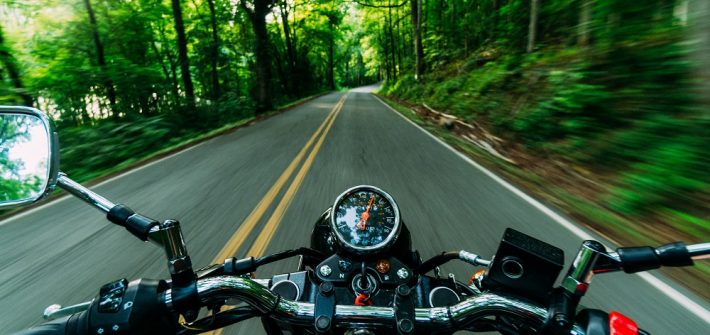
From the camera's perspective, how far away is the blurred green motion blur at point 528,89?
4.74 meters

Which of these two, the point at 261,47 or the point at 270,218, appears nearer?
the point at 270,218

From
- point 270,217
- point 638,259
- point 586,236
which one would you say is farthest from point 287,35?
point 638,259

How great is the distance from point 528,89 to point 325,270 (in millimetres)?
10772

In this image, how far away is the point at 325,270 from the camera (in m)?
1.37

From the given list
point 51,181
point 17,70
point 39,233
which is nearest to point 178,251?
point 51,181

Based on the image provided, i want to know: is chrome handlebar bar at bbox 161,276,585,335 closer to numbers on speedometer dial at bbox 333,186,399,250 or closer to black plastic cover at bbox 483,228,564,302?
black plastic cover at bbox 483,228,564,302

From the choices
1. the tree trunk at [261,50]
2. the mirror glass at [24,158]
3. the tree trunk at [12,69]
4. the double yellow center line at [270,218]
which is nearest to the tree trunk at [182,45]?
the tree trunk at [261,50]

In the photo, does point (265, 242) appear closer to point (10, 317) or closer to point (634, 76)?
point (10, 317)

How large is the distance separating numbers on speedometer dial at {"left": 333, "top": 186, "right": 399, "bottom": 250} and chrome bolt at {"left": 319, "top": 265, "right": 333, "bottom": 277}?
153 mm

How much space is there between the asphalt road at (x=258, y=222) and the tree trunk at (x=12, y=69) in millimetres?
6884

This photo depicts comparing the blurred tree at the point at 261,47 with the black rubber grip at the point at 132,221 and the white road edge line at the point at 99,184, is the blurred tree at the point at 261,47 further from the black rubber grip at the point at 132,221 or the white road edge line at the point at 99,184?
the black rubber grip at the point at 132,221

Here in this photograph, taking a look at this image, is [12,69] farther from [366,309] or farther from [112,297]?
[366,309]

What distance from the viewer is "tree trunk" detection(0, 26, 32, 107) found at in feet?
36.1

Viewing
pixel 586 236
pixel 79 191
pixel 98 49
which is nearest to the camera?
pixel 79 191
